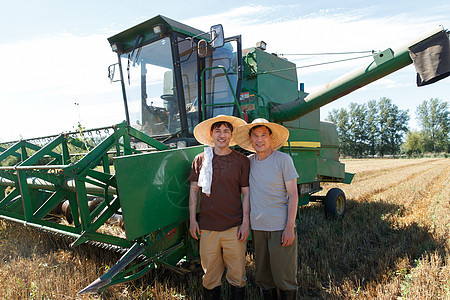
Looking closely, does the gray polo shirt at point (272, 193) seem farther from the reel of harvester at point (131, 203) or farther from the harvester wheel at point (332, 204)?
the harvester wheel at point (332, 204)

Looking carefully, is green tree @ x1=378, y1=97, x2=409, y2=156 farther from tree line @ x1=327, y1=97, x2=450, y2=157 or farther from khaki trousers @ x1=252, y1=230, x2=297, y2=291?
khaki trousers @ x1=252, y1=230, x2=297, y2=291

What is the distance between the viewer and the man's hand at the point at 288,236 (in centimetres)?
212

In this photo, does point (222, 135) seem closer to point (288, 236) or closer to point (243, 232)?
point (243, 232)

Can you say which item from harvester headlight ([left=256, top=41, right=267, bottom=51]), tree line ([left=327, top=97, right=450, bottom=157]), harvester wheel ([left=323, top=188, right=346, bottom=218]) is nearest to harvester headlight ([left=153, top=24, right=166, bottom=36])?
harvester headlight ([left=256, top=41, right=267, bottom=51])

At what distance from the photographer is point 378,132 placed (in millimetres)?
58062

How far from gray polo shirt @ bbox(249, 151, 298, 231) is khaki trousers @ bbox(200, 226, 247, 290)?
0.21 metres

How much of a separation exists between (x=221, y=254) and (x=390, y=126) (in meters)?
64.2

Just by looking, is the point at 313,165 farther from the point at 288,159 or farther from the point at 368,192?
the point at 368,192

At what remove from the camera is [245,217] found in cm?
223

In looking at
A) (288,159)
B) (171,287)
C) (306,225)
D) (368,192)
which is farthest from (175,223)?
(368,192)

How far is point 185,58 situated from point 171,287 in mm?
2576

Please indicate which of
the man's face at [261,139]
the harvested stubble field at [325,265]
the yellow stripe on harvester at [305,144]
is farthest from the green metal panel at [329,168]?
the man's face at [261,139]

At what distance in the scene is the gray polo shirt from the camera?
217cm

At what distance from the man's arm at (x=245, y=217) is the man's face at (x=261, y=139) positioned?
305 millimetres
